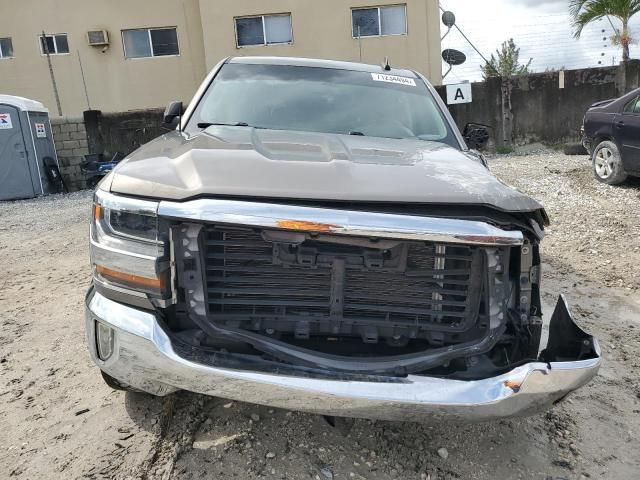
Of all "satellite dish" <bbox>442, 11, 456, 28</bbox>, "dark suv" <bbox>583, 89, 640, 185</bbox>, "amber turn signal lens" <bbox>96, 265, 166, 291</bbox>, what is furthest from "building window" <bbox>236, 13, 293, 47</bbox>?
"amber turn signal lens" <bbox>96, 265, 166, 291</bbox>

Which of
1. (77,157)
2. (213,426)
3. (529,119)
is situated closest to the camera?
(213,426)

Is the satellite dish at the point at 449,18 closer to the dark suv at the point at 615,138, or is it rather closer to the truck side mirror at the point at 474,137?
the dark suv at the point at 615,138

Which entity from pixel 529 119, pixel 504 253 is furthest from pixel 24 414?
pixel 529 119

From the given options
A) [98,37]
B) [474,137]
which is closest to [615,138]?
[474,137]

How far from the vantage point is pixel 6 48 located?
1634cm

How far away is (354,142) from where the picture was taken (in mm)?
2752

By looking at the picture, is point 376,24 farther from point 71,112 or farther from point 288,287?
point 288,287

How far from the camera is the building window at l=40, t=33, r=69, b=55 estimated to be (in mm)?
16109

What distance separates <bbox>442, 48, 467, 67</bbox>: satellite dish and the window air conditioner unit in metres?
10.4

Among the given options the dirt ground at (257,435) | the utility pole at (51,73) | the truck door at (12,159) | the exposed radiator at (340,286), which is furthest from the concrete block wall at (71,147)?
the exposed radiator at (340,286)

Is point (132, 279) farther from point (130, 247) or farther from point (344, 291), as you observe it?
point (344, 291)

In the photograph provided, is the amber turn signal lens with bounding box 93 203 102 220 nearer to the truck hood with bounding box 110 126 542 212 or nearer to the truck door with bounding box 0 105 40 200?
the truck hood with bounding box 110 126 542 212

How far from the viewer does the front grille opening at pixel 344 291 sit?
1992 mm

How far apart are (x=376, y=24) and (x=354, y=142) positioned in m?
14.3
